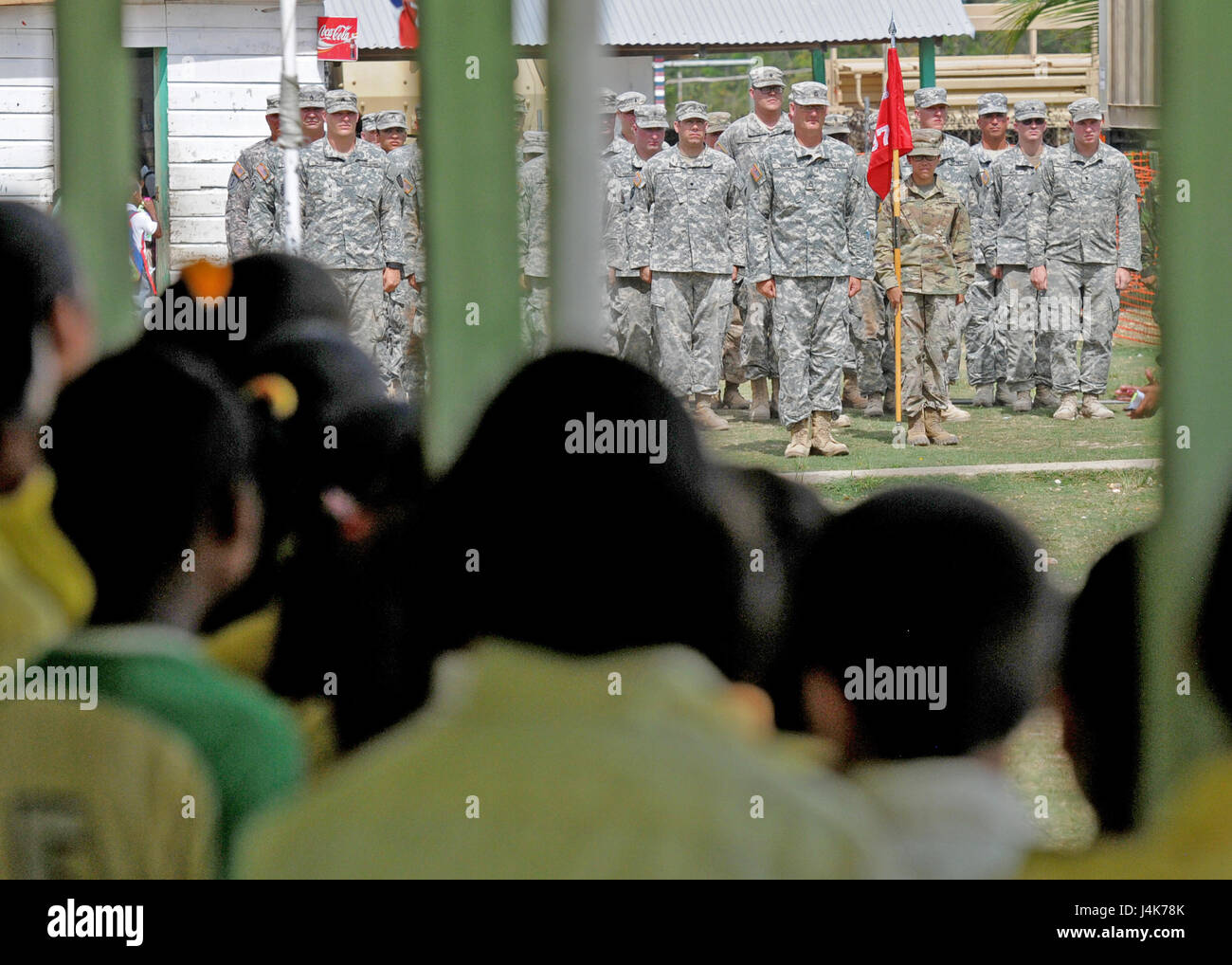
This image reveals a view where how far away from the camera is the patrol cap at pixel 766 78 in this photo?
701cm

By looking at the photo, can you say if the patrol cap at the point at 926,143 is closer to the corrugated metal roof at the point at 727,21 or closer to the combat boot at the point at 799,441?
the combat boot at the point at 799,441

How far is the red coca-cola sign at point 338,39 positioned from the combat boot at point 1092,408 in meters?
2.77

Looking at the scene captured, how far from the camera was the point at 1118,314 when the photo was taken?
714 cm

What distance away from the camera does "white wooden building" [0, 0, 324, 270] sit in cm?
183

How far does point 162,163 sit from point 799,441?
101cm

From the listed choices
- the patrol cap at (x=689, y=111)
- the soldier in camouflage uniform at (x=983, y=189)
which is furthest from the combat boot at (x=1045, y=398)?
the patrol cap at (x=689, y=111)

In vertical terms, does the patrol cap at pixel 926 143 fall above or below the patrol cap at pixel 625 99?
above

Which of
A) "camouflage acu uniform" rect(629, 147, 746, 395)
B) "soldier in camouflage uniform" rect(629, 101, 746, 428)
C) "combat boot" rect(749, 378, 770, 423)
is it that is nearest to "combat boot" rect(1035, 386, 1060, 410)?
"combat boot" rect(749, 378, 770, 423)

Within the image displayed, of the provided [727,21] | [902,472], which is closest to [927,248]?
[727,21]

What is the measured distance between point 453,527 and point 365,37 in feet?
2.04

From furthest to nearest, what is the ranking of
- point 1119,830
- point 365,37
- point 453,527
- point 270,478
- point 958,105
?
point 958,105 → point 270,478 → point 365,37 → point 1119,830 → point 453,527
